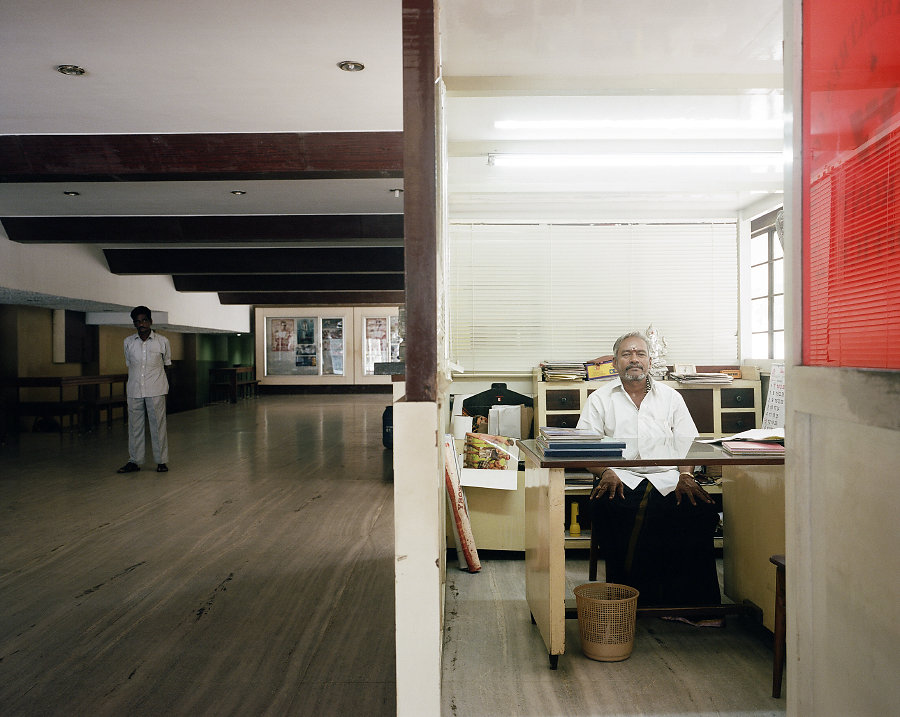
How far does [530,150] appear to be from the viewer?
15.3ft

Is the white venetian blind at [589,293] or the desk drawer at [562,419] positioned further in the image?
the white venetian blind at [589,293]

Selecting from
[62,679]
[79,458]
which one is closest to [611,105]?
[62,679]

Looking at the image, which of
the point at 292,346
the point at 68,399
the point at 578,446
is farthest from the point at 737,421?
the point at 292,346

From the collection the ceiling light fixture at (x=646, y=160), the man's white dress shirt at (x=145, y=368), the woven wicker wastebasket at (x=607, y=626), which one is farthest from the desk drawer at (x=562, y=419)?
the man's white dress shirt at (x=145, y=368)

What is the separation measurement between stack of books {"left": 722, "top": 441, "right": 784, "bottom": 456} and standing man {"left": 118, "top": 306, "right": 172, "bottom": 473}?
6.02m

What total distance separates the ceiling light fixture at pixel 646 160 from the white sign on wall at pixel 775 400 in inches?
59.6

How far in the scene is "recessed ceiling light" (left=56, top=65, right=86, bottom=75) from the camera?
3.77 metres

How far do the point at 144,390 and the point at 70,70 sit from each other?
13.5 ft

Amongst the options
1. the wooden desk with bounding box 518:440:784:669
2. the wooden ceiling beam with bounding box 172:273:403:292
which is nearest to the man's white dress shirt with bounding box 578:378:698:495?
the wooden desk with bounding box 518:440:784:669

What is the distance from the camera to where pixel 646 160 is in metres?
4.60

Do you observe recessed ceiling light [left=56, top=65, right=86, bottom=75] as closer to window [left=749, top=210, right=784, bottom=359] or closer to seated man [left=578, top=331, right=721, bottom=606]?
seated man [left=578, top=331, right=721, bottom=606]

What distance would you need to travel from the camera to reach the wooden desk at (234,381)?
59.7ft

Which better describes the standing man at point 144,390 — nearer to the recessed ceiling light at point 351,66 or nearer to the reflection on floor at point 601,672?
the recessed ceiling light at point 351,66

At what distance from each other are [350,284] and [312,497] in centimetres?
747
